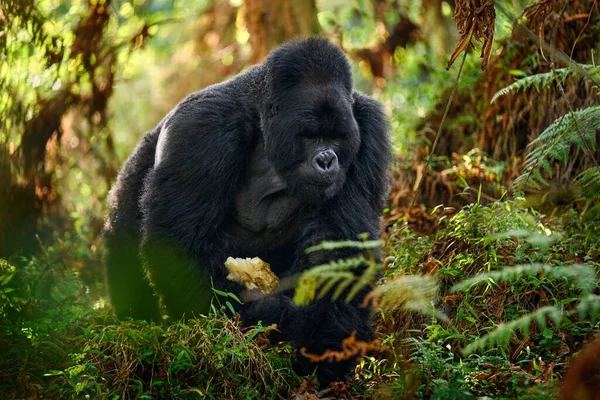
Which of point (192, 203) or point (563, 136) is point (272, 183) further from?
point (563, 136)

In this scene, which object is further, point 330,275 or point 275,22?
point 275,22

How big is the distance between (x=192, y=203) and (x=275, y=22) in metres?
3.89

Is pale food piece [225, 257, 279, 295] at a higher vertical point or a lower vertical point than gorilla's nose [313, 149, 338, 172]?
lower

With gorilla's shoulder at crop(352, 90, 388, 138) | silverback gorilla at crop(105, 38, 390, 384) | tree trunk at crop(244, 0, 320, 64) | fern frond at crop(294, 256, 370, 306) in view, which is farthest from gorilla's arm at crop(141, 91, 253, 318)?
tree trunk at crop(244, 0, 320, 64)

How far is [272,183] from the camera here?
4.65 m

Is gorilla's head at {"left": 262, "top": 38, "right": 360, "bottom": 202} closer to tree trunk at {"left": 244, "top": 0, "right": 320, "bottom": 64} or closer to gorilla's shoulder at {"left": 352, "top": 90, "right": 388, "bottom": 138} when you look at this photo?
gorilla's shoulder at {"left": 352, "top": 90, "right": 388, "bottom": 138}

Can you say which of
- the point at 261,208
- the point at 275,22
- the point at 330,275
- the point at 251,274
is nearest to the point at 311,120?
the point at 261,208

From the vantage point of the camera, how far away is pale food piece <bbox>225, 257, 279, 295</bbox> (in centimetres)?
429

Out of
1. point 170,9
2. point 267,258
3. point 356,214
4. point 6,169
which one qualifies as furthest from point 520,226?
point 170,9

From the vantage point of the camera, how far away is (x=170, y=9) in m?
11.0

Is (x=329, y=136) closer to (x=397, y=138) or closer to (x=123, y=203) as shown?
(x=123, y=203)

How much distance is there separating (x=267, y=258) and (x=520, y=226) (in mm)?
1502

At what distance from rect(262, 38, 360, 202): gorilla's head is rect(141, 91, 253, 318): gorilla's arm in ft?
0.91

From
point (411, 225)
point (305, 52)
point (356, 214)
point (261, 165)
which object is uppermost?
point (305, 52)
